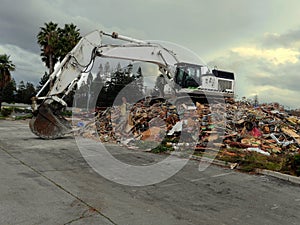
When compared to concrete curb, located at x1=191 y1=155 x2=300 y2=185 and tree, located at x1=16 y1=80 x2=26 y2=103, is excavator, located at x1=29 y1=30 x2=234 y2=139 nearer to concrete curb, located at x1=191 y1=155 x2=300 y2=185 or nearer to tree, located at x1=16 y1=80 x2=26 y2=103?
concrete curb, located at x1=191 y1=155 x2=300 y2=185

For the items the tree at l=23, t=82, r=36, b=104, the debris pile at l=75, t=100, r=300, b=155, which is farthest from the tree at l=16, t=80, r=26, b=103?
the debris pile at l=75, t=100, r=300, b=155

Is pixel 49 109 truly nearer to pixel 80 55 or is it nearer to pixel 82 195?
pixel 80 55

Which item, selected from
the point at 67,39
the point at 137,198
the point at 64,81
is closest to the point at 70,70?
the point at 64,81

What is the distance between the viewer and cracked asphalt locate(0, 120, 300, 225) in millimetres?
3758

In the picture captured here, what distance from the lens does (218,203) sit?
4.58 meters

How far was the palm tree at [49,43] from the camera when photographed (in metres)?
28.7

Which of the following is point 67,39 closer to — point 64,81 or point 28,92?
point 64,81

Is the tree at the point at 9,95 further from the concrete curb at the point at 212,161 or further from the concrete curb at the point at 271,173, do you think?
the concrete curb at the point at 271,173

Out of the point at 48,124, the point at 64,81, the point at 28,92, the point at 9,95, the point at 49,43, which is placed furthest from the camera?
the point at 28,92

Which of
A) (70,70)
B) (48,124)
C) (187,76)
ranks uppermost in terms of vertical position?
(187,76)

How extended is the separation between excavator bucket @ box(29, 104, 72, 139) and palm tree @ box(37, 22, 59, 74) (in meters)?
18.6

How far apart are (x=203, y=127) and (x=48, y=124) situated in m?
6.39

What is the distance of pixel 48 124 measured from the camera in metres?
10.9

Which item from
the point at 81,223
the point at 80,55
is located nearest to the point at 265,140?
the point at 80,55
